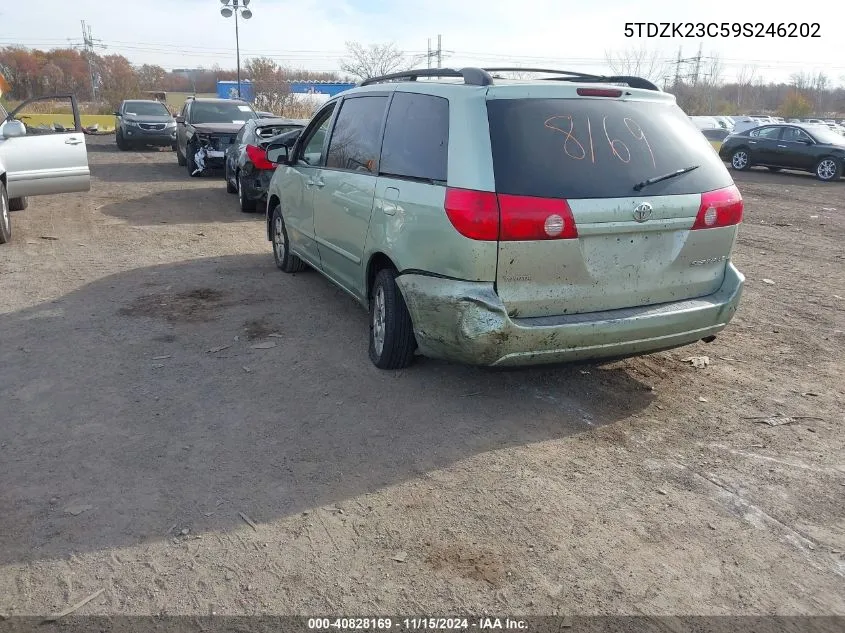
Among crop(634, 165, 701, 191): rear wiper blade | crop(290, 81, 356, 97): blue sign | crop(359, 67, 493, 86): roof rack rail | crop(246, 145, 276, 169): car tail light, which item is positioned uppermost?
crop(290, 81, 356, 97): blue sign

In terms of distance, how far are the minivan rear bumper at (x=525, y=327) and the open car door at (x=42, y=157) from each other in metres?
6.96

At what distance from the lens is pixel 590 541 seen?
125 inches

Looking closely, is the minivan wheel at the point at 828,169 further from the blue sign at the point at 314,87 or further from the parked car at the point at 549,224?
the blue sign at the point at 314,87

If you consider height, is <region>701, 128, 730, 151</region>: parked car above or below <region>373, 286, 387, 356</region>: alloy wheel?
above

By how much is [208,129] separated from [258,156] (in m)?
5.29

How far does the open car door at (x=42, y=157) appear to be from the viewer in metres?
9.15

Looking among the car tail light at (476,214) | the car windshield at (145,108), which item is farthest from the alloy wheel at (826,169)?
the car windshield at (145,108)

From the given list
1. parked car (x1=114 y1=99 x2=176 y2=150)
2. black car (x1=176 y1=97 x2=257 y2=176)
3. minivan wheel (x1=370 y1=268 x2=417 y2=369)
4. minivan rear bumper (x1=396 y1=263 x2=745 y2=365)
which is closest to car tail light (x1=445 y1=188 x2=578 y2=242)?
minivan rear bumper (x1=396 y1=263 x2=745 y2=365)

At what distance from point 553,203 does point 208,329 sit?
323 centimetres

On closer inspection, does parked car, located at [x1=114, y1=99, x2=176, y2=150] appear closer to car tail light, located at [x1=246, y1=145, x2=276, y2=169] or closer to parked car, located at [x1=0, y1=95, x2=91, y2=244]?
car tail light, located at [x1=246, y1=145, x2=276, y2=169]

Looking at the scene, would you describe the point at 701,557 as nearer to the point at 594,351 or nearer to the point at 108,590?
the point at 594,351

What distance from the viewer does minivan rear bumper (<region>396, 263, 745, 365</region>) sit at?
4027 millimetres

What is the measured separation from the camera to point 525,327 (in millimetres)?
4035

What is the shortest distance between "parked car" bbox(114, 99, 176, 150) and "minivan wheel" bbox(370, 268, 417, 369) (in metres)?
20.4
